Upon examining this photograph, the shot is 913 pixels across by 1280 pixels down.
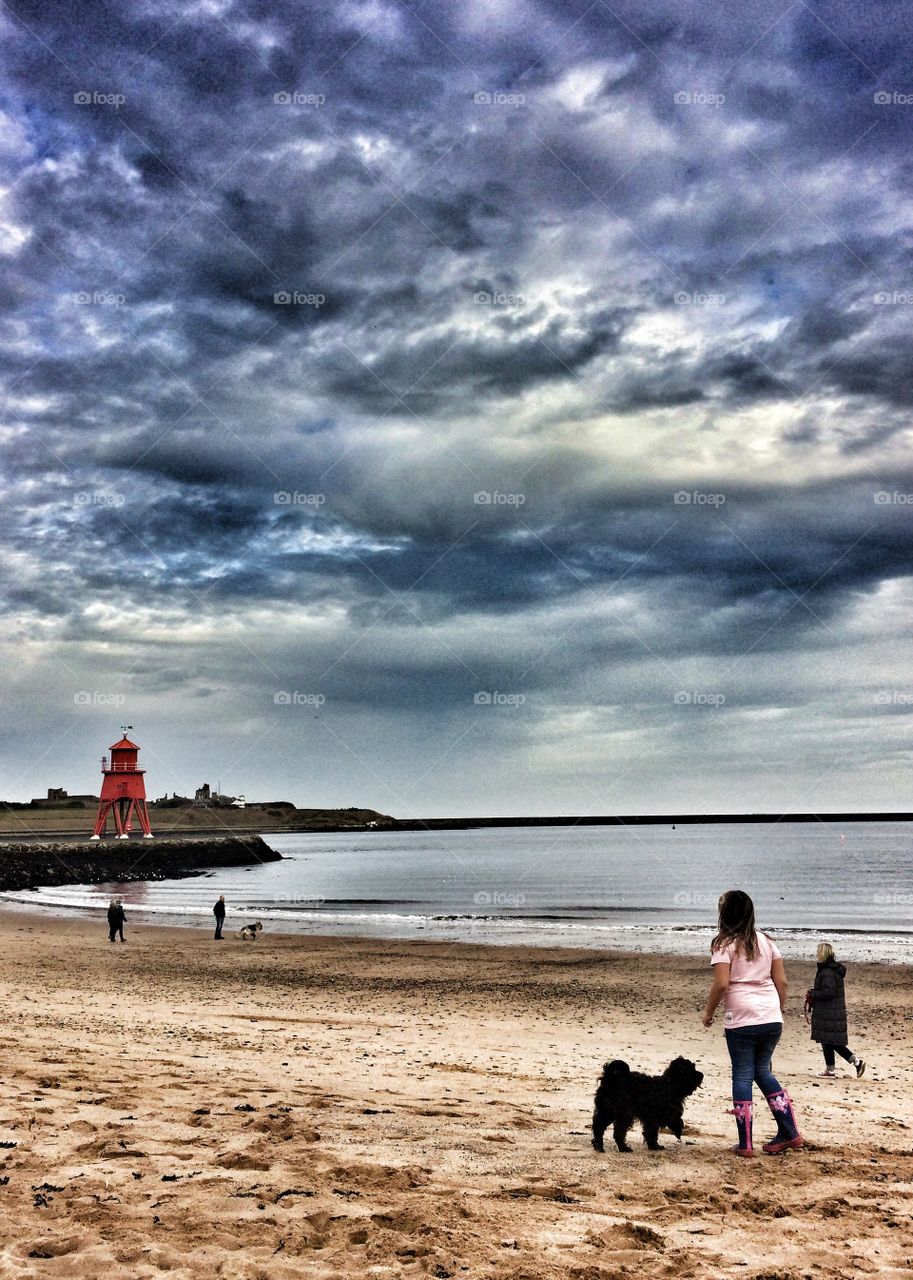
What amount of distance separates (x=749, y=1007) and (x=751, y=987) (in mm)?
135

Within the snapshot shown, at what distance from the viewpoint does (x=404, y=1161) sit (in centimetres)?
605

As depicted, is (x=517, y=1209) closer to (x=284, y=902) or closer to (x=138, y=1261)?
(x=138, y=1261)

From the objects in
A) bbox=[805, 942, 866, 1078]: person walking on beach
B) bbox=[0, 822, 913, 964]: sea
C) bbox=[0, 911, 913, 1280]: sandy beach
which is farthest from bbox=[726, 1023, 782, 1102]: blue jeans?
bbox=[0, 822, 913, 964]: sea

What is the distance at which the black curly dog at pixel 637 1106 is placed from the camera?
6.60m

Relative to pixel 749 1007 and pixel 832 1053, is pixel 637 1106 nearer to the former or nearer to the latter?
pixel 749 1007

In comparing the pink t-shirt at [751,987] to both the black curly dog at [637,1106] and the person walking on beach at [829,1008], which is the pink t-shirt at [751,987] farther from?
the person walking on beach at [829,1008]

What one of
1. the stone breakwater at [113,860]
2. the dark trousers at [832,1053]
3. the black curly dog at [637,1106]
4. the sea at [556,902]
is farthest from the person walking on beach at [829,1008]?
the stone breakwater at [113,860]

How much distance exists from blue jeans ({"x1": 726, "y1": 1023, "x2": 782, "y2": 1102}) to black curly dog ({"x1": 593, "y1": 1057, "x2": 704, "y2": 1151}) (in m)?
0.49

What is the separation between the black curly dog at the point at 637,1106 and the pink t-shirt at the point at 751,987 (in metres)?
0.80

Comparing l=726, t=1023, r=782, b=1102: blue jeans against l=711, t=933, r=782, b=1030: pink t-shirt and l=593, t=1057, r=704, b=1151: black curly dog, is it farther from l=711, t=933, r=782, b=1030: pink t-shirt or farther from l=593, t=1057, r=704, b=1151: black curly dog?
l=593, t=1057, r=704, b=1151: black curly dog

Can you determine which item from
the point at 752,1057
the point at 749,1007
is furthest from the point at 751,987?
the point at 752,1057

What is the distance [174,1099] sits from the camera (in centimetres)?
758

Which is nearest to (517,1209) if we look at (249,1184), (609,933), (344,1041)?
(249,1184)

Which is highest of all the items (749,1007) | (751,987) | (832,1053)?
(751,987)
